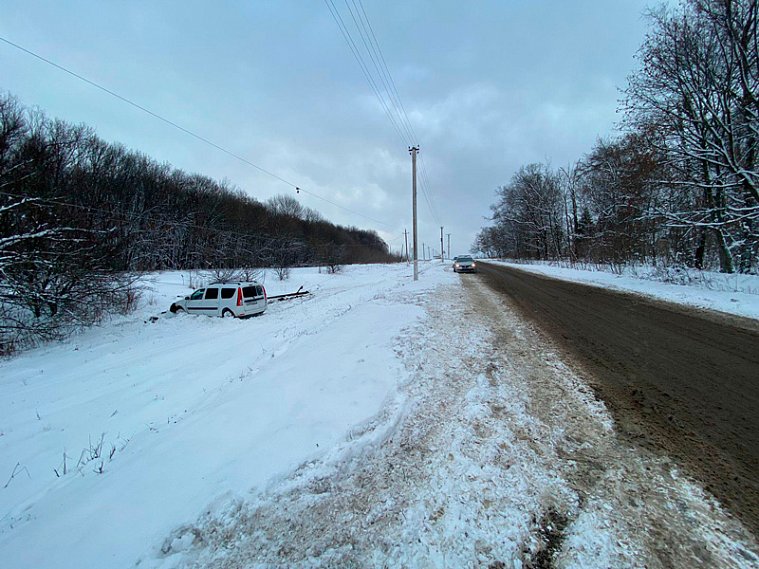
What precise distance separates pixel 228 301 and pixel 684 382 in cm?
1485

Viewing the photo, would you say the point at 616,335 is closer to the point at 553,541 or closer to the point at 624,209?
the point at 553,541

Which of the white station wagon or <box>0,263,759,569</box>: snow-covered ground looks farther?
the white station wagon

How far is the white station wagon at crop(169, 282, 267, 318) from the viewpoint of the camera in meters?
13.7

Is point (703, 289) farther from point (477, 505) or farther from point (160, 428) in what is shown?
point (160, 428)

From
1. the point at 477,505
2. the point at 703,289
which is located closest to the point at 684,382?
A: the point at 477,505

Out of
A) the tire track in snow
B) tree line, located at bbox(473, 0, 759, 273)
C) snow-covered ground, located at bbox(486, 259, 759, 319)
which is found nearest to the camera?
the tire track in snow

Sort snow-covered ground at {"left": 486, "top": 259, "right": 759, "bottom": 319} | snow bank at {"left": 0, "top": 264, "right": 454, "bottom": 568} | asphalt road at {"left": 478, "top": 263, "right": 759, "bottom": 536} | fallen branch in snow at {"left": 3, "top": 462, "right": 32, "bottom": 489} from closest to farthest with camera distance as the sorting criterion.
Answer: snow bank at {"left": 0, "top": 264, "right": 454, "bottom": 568} → asphalt road at {"left": 478, "top": 263, "right": 759, "bottom": 536} → fallen branch in snow at {"left": 3, "top": 462, "right": 32, "bottom": 489} → snow-covered ground at {"left": 486, "top": 259, "right": 759, "bottom": 319}

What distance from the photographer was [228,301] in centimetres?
1375

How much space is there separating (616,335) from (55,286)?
17.9 metres

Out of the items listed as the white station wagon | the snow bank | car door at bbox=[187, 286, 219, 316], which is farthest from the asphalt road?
car door at bbox=[187, 286, 219, 316]

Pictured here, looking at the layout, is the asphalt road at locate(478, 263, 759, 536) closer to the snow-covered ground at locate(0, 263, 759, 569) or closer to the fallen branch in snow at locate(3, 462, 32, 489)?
the snow-covered ground at locate(0, 263, 759, 569)

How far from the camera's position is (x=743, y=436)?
294 cm

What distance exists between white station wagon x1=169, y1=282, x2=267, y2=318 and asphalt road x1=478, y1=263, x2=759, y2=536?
11.9m

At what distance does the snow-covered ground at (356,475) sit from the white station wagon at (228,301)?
7.93 m
